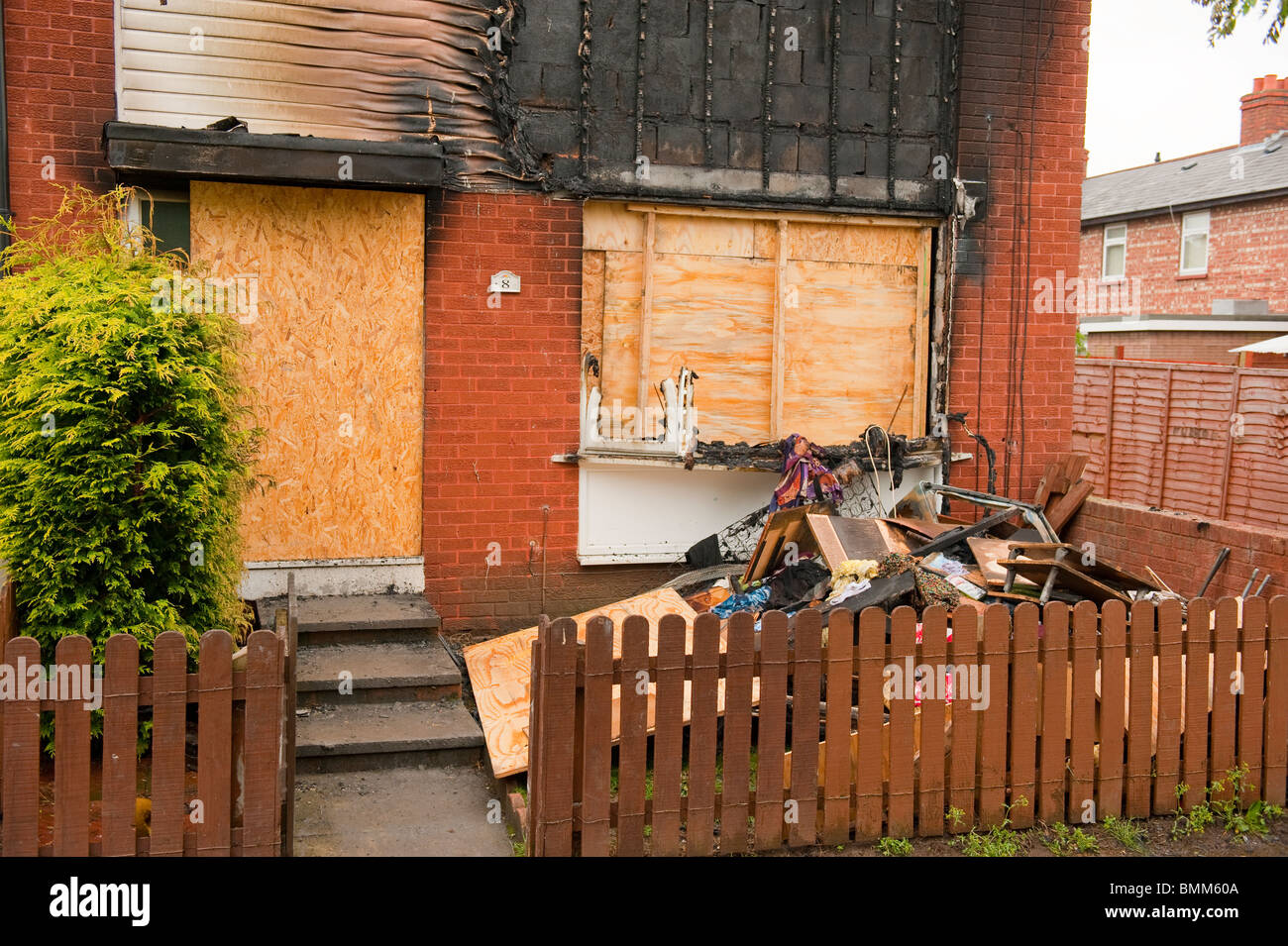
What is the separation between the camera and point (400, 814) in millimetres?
6184

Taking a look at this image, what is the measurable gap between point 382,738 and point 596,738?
86.2 inches

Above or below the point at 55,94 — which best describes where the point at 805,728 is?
below

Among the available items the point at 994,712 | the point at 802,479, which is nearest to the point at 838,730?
the point at 994,712

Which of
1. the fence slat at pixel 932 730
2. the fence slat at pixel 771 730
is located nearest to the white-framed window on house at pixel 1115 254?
the fence slat at pixel 932 730

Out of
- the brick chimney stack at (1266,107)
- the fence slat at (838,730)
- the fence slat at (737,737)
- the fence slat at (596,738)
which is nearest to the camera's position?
the fence slat at (596,738)

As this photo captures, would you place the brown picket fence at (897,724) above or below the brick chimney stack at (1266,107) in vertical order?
below

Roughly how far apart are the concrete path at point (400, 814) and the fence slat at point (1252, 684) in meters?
3.83

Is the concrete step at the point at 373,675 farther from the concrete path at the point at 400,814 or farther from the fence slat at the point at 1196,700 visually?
the fence slat at the point at 1196,700

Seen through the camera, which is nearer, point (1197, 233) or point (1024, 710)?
point (1024, 710)

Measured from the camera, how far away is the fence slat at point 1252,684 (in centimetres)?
605

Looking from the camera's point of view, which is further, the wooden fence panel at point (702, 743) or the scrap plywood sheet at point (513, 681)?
the scrap plywood sheet at point (513, 681)

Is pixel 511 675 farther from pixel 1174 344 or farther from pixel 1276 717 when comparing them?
pixel 1174 344

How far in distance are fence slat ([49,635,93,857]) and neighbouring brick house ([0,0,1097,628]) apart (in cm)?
392

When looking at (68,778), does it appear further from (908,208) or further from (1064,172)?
(1064,172)
